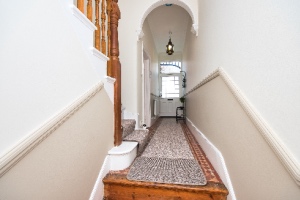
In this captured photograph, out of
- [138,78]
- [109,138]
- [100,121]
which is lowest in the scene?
[109,138]

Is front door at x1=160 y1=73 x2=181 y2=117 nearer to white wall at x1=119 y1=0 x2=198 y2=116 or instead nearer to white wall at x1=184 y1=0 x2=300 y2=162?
white wall at x1=119 y1=0 x2=198 y2=116

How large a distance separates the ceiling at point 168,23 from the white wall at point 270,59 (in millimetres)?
3615

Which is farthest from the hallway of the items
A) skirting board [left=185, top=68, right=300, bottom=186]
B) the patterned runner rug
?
skirting board [left=185, top=68, right=300, bottom=186]

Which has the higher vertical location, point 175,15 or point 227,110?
point 175,15

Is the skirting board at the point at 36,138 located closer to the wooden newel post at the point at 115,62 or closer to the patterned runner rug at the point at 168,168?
the wooden newel post at the point at 115,62

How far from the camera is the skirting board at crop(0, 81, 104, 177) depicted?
658 mm

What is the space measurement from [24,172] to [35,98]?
1.16ft

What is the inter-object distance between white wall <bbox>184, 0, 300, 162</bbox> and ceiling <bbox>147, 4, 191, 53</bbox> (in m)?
3.61

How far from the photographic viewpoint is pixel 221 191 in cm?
130

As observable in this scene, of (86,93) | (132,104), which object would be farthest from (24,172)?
(132,104)

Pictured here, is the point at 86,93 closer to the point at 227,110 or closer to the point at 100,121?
the point at 100,121

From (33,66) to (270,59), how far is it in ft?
3.96

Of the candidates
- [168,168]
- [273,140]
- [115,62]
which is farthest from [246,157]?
[115,62]

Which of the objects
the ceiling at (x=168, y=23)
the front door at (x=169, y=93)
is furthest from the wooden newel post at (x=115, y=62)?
the front door at (x=169, y=93)
